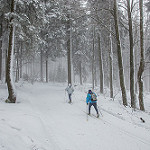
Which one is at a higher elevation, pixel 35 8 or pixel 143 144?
pixel 35 8

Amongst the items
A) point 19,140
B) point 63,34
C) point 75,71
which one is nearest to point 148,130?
point 19,140

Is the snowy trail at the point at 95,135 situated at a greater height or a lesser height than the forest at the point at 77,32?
lesser

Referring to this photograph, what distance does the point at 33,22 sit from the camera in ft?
36.1

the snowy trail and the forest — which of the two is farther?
the forest

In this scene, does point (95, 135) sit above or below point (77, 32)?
below

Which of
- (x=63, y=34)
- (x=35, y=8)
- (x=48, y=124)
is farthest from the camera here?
(x=63, y=34)

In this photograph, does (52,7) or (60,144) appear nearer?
(60,144)

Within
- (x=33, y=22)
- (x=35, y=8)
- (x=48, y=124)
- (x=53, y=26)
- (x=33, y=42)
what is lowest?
(x=48, y=124)

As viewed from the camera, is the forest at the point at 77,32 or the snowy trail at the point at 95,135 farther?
the forest at the point at 77,32

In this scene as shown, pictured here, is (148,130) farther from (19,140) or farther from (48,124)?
(19,140)

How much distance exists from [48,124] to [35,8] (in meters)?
9.22

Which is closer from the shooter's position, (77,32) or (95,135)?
(95,135)

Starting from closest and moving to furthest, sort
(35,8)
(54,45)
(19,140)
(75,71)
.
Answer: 1. (19,140)
2. (35,8)
3. (54,45)
4. (75,71)

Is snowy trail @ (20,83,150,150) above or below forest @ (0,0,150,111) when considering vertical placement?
below
